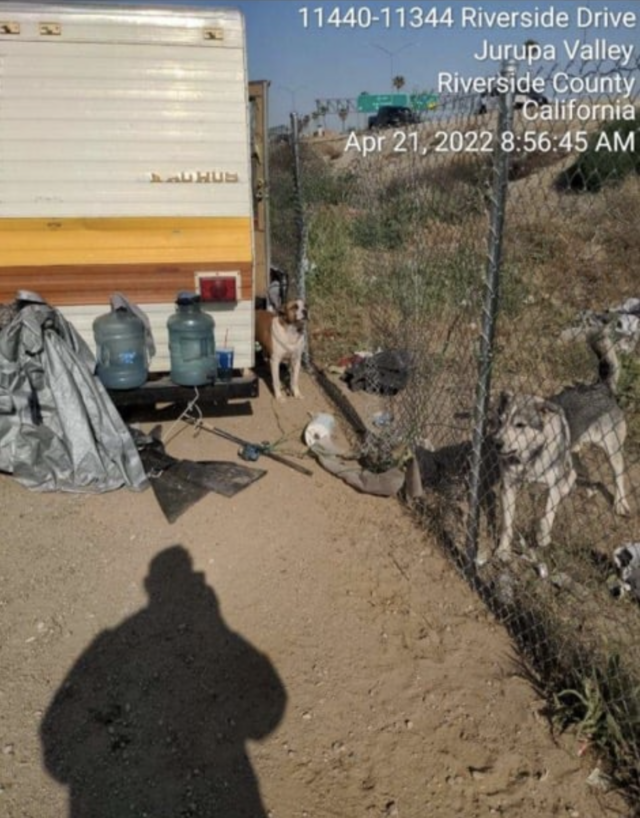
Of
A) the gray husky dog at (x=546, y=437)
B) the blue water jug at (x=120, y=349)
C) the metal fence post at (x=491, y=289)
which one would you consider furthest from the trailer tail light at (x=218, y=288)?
the metal fence post at (x=491, y=289)

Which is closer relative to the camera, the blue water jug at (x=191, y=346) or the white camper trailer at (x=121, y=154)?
the white camper trailer at (x=121, y=154)

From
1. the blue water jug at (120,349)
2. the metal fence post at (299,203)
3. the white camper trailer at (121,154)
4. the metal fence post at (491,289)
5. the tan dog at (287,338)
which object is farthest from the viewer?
the metal fence post at (299,203)

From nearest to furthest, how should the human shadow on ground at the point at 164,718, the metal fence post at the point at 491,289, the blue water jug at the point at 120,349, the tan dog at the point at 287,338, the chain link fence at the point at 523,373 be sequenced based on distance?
the human shadow on ground at the point at 164,718
the metal fence post at the point at 491,289
the chain link fence at the point at 523,373
the blue water jug at the point at 120,349
the tan dog at the point at 287,338

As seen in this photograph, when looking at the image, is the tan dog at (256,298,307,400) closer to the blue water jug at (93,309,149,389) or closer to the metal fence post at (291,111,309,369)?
the metal fence post at (291,111,309,369)

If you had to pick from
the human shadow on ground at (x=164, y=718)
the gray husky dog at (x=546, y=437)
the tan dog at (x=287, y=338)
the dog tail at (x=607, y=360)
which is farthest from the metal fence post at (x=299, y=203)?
the human shadow on ground at (x=164, y=718)

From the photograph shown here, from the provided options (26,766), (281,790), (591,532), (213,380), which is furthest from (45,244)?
(591,532)

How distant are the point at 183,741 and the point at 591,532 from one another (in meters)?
2.75

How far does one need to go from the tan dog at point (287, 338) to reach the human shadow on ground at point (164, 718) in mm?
3111

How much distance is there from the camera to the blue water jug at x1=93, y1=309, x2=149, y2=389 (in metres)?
4.68

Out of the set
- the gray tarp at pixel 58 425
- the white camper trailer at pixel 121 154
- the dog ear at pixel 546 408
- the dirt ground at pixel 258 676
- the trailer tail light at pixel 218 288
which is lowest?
the dirt ground at pixel 258 676

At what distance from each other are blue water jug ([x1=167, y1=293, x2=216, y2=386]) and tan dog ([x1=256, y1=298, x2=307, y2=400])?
3.34ft

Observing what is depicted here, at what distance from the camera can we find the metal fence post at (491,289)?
7.93 ft

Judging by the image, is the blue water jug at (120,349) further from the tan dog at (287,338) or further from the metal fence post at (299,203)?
the metal fence post at (299,203)

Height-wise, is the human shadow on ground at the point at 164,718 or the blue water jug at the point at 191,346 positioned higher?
the blue water jug at the point at 191,346
